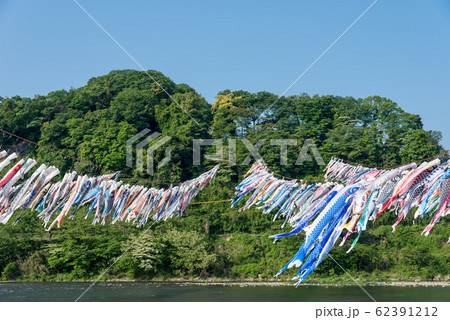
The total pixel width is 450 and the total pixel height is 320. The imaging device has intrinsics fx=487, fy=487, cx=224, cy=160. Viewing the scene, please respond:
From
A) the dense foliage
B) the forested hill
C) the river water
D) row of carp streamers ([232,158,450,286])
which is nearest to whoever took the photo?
row of carp streamers ([232,158,450,286])

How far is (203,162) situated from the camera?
135ft

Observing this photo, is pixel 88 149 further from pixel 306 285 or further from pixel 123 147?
pixel 306 285

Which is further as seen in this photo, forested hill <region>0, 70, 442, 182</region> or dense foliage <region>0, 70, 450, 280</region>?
forested hill <region>0, 70, 442, 182</region>

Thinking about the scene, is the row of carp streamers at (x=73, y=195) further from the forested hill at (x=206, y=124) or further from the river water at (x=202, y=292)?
the forested hill at (x=206, y=124)

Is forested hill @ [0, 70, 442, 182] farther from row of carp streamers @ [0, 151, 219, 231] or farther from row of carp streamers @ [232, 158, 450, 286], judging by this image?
row of carp streamers @ [232, 158, 450, 286]

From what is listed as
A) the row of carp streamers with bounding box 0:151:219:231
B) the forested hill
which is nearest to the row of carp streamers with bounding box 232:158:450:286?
the row of carp streamers with bounding box 0:151:219:231

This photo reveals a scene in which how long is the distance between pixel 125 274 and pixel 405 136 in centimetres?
2612

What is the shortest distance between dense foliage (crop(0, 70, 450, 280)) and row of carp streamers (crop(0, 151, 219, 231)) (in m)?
10.8

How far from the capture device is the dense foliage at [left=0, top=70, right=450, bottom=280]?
A: 28.6 metres

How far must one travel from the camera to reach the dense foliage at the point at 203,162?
28.6m

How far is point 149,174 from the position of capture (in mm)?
39438

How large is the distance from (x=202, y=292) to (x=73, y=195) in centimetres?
1003

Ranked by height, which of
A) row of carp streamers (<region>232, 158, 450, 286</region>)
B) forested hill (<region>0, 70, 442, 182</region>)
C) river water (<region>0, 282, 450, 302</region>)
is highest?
forested hill (<region>0, 70, 442, 182</region>)

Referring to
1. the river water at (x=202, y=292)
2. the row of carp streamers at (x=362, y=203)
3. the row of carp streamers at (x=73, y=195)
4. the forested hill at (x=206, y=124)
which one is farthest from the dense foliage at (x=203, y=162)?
the row of carp streamers at (x=362, y=203)
